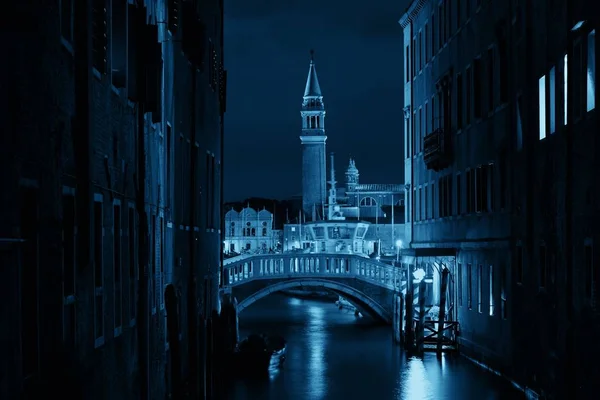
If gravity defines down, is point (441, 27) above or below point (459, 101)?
above

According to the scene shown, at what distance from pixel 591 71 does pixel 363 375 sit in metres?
14.4

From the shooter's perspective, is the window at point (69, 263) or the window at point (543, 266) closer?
the window at point (69, 263)

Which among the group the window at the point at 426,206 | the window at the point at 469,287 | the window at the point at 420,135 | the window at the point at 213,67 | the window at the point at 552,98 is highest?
the window at the point at 213,67

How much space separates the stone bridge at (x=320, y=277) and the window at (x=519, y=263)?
53.7 ft

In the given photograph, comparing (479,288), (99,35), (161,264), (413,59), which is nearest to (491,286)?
(479,288)

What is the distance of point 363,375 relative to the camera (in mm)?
26969

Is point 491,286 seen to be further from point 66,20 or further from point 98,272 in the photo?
point 66,20

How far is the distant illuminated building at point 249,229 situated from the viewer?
455 ft

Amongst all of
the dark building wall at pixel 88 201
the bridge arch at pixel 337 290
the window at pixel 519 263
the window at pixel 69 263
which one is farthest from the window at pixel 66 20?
the bridge arch at pixel 337 290

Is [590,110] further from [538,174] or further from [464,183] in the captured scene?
[464,183]

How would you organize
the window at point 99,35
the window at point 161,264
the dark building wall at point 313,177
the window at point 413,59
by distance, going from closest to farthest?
the window at point 99,35
the window at point 161,264
the window at point 413,59
the dark building wall at point 313,177

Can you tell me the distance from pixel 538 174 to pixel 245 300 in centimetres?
2147

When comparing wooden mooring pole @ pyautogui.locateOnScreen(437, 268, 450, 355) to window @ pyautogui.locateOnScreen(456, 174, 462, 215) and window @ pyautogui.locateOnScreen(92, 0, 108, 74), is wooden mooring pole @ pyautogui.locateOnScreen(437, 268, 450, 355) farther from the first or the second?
window @ pyautogui.locateOnScreen(92, 0, 108, 74)

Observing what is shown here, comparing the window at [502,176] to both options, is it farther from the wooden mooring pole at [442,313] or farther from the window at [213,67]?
the window at [213,67]
